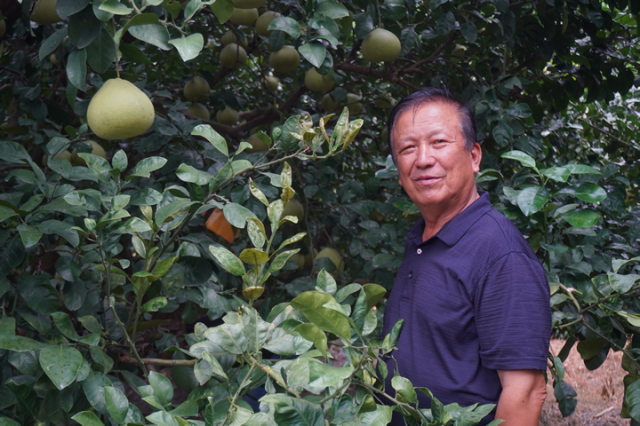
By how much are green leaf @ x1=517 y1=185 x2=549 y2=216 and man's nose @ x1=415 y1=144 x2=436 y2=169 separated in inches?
9.0

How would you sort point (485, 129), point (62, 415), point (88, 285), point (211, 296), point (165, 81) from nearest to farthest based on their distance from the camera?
point (62, 415), point (211, 296), point (88, 285), point (485, 129), point (165, 81)

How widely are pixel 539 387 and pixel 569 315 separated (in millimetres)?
412

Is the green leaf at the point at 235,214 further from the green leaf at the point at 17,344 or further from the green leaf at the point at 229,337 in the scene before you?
the green leaf at the point at 17,344

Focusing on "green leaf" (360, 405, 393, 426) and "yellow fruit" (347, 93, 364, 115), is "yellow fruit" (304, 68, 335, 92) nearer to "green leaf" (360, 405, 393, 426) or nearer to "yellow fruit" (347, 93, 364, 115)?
"yellow fruit" (347, 93, 364, 115)

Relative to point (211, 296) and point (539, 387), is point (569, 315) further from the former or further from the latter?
point (211, 296)

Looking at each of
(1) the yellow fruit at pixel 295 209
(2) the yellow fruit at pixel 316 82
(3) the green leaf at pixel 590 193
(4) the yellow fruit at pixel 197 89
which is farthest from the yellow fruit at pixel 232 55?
(3) the green leaf at pixel 590 193

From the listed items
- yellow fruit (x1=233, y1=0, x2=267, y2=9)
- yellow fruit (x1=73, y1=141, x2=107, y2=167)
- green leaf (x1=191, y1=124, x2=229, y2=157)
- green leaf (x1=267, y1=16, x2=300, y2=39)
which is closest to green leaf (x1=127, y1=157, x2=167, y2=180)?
green leaf (x1=191, y1=124, x2=229, y2=157)

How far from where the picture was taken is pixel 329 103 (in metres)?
2.69

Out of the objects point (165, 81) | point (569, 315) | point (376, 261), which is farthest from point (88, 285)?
point (165, 81)

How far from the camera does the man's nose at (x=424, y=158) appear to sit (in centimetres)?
126

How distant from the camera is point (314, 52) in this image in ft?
4.42

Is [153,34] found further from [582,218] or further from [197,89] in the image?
[197,89]

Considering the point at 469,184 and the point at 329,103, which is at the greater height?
the point at 469,184

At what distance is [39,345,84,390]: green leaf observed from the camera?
0.93 meters
